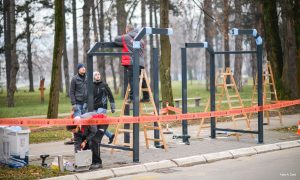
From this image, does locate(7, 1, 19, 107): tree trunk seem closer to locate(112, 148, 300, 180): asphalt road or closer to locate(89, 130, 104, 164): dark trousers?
locate(89, 130, 104, 164): dark trousers

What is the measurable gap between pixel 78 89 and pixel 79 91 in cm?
6

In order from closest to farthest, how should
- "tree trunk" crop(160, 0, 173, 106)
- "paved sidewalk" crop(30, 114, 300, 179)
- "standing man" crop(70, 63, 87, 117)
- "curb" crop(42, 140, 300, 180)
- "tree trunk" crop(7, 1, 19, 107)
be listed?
"curb" crop(42, 140, 300, 180), "paved sidewalk" crop(30, 114, 300, 179), "standing man" crop(70, 63, 87, 117), "tree trunk" crop(160, 0, 173, 106), "tree trunk" crop(7, 1, 19, 107)

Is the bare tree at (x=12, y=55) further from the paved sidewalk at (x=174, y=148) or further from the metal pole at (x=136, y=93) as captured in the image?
the metal pole at (x=136, y=93)

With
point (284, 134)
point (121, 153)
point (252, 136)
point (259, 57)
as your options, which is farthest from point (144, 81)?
point (284, 134)

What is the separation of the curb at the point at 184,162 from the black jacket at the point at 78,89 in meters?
2.81

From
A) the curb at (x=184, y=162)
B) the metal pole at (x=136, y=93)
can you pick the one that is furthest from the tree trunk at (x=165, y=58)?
the metal pole at (x=136, y=93)

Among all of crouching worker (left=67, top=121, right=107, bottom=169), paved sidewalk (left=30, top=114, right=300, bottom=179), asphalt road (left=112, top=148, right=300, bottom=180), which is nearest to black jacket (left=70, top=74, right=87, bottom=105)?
paved sidewalk (left=30, top=114, right=300, bottom=179)

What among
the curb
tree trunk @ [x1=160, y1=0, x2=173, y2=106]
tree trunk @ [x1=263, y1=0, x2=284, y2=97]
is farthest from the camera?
tree trunk @ [x1=263, y1=0, x2=284, y2=97]

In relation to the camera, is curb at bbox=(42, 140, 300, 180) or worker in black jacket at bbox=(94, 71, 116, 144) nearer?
curb at bbox=(42, 140, 300, 180)

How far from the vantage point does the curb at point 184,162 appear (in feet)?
32.3

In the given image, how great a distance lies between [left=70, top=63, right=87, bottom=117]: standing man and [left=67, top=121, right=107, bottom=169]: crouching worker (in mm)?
1589

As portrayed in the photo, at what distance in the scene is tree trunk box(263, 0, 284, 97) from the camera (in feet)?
82.0

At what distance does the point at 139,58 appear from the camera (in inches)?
477

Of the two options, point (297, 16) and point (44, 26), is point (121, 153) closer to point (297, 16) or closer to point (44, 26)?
point (297, 16)
